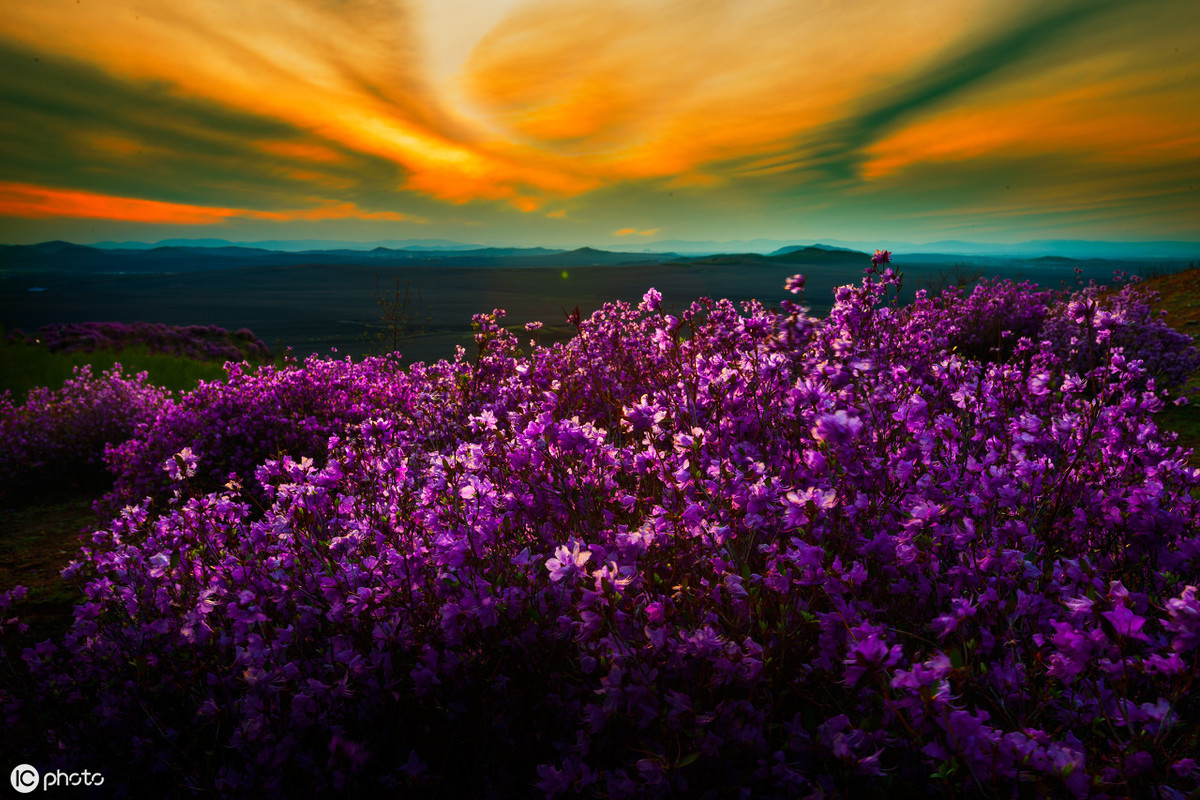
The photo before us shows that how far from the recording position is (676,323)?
13.2 ft

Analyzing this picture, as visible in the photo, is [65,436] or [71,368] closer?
[65,436]

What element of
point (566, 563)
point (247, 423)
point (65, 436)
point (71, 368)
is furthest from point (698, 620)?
point (71, 368)

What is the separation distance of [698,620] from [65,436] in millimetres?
9978

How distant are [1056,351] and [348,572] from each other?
1077cm

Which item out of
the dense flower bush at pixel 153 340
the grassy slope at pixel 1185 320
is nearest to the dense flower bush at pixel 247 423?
the grassy slope at pixel 1185 320

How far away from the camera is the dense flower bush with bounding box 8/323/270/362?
17.7m

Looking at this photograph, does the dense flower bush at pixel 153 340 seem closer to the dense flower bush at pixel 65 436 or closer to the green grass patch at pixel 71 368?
the green grass patch at pixel 71 368

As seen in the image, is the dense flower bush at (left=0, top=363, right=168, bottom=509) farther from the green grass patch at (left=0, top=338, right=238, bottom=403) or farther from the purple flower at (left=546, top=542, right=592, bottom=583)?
the purple flower at (left=546, top=542, right=592, bottom=583)

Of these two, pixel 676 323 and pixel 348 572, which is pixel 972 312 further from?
pixel 348 572

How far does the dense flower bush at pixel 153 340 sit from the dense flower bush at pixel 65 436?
32.1 ft

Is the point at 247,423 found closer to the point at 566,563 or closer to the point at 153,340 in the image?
the point at 566,563

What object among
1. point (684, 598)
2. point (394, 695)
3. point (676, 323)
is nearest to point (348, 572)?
point (394, 695)

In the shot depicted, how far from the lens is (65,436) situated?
319 inches

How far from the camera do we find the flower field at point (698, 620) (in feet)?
5.67
